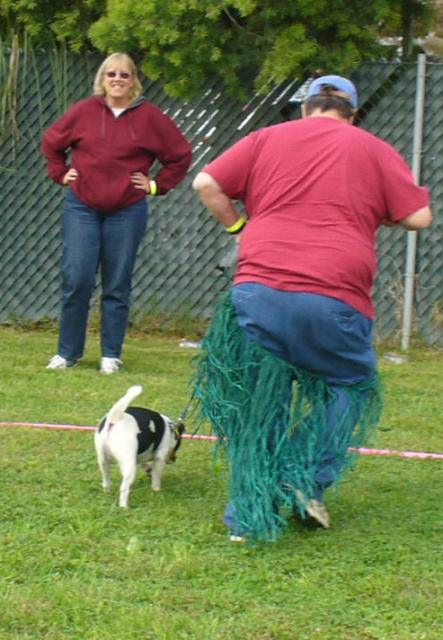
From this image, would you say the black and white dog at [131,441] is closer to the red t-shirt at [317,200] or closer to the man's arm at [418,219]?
the red t-shirt at [317,200]

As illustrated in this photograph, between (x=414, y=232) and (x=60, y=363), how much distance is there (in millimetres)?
2632

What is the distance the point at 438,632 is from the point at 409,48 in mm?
6311

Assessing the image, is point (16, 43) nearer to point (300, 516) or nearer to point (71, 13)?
point (71, 13)

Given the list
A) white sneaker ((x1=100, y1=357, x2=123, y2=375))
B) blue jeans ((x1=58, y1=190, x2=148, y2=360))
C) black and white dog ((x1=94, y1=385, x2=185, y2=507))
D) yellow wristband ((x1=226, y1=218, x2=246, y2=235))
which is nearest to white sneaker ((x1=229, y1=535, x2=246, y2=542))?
black and white dog ((x1=94, y1=385, x2=185, y2=507))

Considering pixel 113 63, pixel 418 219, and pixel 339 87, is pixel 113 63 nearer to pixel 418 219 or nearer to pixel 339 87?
pixel 339 87

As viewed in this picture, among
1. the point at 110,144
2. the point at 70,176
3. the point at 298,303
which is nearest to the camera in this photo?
the point at 298,303

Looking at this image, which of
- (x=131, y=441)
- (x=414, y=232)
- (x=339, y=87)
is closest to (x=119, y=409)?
(x=131, y=441)

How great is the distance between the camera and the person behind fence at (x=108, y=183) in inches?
315

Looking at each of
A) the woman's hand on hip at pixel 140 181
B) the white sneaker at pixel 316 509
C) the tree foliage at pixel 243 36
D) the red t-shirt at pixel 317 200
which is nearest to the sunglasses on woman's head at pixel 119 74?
the woman's hand on hip at pixel 140 181

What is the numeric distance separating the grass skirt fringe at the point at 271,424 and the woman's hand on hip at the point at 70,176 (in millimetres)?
3514

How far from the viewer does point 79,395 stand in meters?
7.41

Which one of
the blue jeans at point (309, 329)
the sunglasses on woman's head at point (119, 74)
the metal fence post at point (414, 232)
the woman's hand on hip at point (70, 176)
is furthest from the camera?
the metal fence post at point (414, 232)

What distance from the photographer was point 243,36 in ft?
29.5

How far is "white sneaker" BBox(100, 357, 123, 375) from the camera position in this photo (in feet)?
26.7
